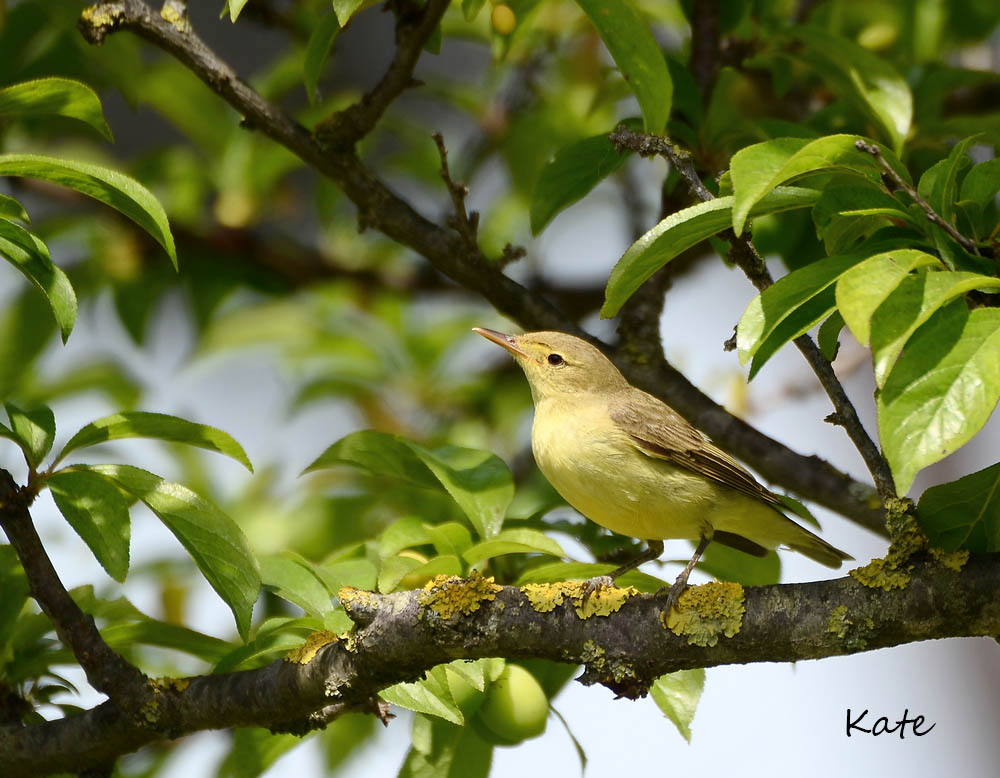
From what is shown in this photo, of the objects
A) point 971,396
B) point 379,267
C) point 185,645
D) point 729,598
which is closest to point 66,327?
point 185,645

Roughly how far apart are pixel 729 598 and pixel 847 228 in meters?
0.78

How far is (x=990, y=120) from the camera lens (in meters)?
3.56

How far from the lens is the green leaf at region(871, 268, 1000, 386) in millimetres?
1761

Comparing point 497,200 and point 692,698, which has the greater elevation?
Result: point 497,200

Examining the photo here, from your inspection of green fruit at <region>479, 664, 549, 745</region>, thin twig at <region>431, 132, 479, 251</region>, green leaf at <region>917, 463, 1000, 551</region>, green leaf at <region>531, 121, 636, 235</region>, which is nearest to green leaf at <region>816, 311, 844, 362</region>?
green leaf at <region>917, 463, 1000, 551</region>

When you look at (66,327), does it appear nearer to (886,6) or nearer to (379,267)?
(379,267)

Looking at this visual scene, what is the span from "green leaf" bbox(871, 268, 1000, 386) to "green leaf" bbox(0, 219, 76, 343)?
149cm

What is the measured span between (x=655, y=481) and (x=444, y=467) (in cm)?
62

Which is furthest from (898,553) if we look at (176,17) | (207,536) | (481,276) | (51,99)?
(176,17)

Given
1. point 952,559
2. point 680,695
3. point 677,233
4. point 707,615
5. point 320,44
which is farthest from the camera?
point 320,44

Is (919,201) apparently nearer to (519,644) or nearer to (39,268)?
(519,644)

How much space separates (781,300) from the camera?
6.41 feet

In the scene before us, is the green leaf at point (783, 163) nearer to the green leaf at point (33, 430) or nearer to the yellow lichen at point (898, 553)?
the yellow lichen at point (898, 553)

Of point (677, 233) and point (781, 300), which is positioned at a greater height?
point (677, 233)
